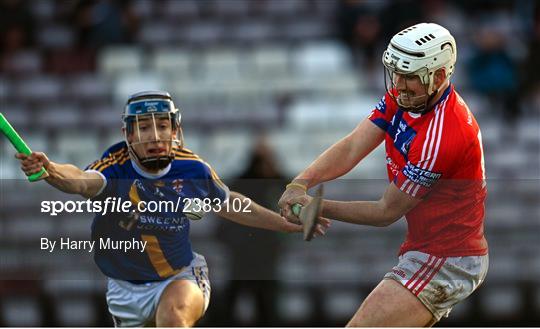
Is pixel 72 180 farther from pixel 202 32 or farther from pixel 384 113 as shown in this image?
pixel 202 32

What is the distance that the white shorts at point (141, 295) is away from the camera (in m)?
7.23

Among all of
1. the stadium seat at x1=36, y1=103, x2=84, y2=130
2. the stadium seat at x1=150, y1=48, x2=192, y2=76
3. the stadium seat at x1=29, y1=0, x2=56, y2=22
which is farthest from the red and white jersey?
the stadium seat at x1=29, y1=0, x2=56, y2=22

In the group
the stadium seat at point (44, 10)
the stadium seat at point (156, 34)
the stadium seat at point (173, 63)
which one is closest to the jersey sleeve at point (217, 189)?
the stadium seat at point (173, 63)

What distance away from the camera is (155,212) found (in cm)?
700

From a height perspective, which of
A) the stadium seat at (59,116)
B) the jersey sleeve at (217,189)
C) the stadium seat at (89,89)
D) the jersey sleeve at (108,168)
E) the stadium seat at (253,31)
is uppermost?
the jersey sleeve at (108,168)

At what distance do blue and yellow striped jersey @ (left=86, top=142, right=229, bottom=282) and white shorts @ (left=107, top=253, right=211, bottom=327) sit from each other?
1.7 inches

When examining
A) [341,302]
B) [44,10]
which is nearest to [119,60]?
[44,10]

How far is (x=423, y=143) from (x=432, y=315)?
0.82m

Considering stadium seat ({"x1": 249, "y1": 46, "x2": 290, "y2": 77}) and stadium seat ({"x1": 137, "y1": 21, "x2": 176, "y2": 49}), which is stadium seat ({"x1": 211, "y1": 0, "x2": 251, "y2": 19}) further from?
stadium seat ({"x1": 249, "y1": 46, "x2": 290, "y2": 77})

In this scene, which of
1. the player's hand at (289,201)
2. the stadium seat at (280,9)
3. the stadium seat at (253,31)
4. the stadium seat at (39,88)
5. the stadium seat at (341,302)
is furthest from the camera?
the stadium seat at (280,9)

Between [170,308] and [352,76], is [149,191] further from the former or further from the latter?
[352,76]

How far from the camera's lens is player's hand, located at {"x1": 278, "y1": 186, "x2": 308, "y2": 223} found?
6.90 m

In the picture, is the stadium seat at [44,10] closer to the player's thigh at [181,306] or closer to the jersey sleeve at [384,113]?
the player's thigh at [181,306]

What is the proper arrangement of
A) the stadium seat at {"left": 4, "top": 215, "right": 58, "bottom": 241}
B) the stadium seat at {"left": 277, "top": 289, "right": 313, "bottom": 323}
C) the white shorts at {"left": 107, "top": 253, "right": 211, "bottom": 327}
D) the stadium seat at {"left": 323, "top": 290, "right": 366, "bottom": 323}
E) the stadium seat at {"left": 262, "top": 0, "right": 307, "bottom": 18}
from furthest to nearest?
the stadium seat at {"left": 262, "top": 0, "right": 307, "bottom": 18} < the stadium seat at {"left": 277, "top": 289, "right": 313, "bottom": 323} < the stadium seat at {"left": 323, "top": 290, "right": 366, "bottom": 323} < the white shorts at {"left": 107, "top": 253, "right": 211, "bottom": 327} < the stadium seat at {"left": 4, "top": 215, "right": 58, "bottom": 241}
